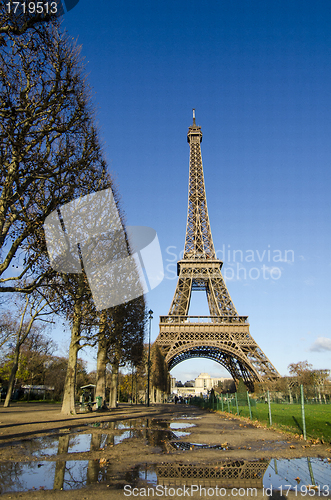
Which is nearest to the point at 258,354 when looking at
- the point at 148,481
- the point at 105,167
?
the point at 105,167

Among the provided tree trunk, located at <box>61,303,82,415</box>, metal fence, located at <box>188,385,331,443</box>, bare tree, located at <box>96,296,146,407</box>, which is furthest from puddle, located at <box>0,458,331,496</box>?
bare tree, located at <box>96,296,146,407</box>

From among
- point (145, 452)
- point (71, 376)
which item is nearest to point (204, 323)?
point (71, 376)

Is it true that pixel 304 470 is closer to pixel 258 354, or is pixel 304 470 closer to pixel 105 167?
pixel 105 167

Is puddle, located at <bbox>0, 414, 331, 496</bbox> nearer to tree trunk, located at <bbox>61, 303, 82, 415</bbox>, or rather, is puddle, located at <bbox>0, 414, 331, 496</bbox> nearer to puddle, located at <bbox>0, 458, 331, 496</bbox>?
puddle, located at <bbox>0, 458, 331, 496</bbox>

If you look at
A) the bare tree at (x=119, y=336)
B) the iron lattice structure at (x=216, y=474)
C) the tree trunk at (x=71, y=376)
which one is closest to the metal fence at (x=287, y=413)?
the iron lattice structure at (x=216, y=474)

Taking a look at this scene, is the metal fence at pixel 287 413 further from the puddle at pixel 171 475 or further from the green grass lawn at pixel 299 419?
the puddle at pixel 171 475

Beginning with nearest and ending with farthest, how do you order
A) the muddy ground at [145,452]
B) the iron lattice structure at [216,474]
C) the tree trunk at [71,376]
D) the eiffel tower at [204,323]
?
the muddy ground at [145,452] → the iron lattice structure at [216,474] → the tree trunk at [71,376] → the eiffel tower at [204,323]
